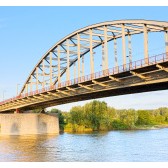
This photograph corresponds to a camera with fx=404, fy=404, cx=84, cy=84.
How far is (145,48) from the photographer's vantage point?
117 ft

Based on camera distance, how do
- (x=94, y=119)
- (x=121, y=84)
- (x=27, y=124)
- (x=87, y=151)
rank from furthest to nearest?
(x=94, y=119) < (x=27, y=124) < (x=121, y=84) < (x=87, y=151)

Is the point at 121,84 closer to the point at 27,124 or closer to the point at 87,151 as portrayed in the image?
the point at 87,151

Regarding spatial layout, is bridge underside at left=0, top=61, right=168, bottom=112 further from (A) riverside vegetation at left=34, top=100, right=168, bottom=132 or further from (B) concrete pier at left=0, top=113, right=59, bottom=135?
(A) riverside vegetation at left=34, top=100, right=168, bottom=132

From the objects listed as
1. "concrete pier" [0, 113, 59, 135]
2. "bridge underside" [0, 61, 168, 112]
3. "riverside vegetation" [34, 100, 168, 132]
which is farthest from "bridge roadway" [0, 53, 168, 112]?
"riverside vegetation" [34, 100, 168, 132]

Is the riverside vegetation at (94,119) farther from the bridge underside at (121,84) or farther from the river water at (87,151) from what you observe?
the river water at (87,151)

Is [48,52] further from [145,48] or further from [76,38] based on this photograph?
[145,48]

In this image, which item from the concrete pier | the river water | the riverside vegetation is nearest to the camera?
the river water

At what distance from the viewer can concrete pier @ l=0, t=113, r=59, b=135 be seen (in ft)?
223

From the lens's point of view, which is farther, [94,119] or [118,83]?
[94,119]

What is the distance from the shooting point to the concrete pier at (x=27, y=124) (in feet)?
223

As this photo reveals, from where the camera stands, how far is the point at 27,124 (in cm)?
6969

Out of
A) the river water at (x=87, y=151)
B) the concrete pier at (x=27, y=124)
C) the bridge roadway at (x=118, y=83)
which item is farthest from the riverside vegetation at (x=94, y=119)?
the river water at (x=87, y=151)

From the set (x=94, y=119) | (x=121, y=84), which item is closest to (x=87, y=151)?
(x=121, y=84)

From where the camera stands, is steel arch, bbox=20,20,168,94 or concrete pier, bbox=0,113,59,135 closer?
steel arch, bbox=20,20,168,94
